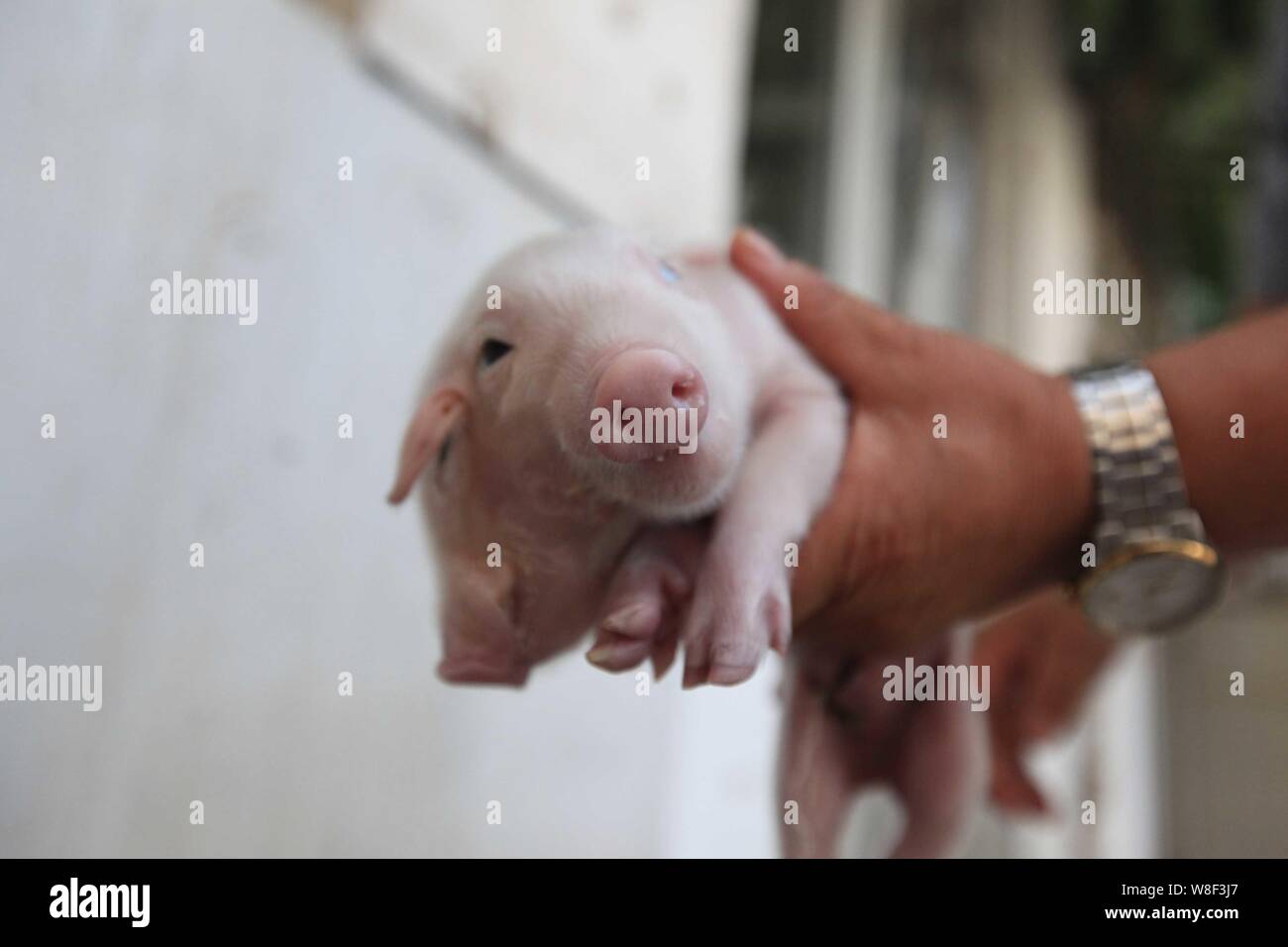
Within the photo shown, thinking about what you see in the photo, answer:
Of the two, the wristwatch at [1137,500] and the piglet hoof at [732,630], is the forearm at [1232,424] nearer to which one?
the wristwatch at [1137,500]

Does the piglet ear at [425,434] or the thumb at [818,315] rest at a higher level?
the thumb at [818,315]

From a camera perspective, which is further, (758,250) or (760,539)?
(758,250)

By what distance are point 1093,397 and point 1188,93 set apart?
3.28 meters

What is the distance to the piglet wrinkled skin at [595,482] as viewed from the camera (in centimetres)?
60

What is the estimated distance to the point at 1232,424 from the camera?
83 centimetres

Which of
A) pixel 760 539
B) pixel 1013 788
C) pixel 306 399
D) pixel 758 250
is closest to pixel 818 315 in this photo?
pixel 758 250

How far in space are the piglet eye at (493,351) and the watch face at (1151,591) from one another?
487 mm

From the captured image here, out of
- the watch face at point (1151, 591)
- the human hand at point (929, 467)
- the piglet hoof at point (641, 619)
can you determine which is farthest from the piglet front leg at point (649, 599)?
the watch face at point (1151, 591)

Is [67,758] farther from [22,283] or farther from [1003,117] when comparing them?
[1003,117]

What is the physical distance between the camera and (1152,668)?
4098 millimetres

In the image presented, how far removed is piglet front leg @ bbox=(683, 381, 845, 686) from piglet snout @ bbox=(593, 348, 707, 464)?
9 cm

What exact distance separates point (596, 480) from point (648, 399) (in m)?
0.09

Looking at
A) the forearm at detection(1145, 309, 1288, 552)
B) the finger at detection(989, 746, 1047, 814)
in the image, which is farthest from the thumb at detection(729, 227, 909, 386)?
the finger at detection(989, 746, 1047, 814)

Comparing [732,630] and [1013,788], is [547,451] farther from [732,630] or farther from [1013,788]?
[1013,788]
